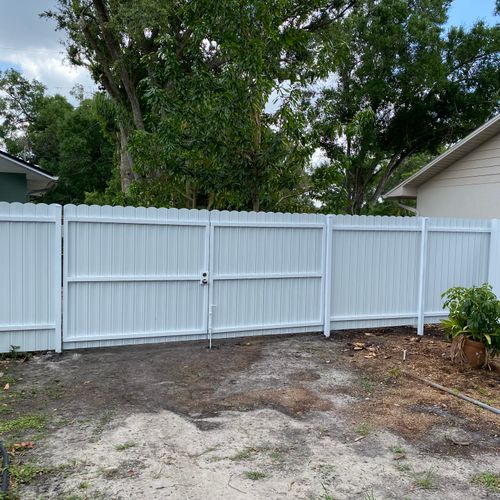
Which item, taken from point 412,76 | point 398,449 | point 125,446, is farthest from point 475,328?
point 412,76

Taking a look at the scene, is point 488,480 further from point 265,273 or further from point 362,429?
point 265,273

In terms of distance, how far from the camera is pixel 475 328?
17.5ft

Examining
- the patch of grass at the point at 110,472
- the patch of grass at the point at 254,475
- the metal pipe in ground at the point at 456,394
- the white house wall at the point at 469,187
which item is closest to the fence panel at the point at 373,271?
the metal pipe in ground at the point at 456,394

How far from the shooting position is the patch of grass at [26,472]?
286 centimetres

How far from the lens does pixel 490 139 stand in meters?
9.77

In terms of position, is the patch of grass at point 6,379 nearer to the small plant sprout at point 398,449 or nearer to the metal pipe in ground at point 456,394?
the small plant sprout at point 398,449

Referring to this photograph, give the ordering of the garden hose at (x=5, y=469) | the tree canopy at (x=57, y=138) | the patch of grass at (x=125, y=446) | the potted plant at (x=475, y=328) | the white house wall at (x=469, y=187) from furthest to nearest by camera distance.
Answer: the tree canopy at (x=57, y=138) → the white house wall at (x=469, y=187) → the potted plant at (x=475, y=328) → the patch of grass at (x=125, y=446) → the garden hose at (x=5, y=469)

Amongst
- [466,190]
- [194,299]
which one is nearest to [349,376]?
[194,299]

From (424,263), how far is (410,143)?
12.8 meters

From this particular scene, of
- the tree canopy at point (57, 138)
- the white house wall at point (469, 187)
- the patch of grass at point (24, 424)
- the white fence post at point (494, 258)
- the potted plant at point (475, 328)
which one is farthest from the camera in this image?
the tree canopy at point (57, 138)

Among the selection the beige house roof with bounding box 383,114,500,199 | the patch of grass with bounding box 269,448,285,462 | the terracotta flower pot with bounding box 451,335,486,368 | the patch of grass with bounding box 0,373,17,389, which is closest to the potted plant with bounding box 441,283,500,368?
the terracotta flower pot with bounding box 451,335,486,368

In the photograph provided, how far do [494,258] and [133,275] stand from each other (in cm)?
568

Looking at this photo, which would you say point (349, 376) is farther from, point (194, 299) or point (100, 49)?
point (100, 49)

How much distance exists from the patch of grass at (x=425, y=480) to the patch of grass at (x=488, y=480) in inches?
10.4
